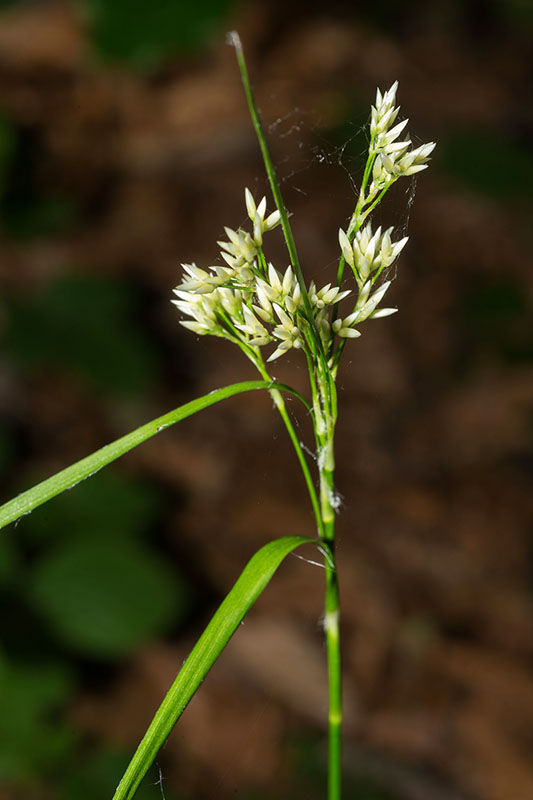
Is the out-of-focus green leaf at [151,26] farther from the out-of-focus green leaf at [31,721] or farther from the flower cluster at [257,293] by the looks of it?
the flower cluster at [257,293]

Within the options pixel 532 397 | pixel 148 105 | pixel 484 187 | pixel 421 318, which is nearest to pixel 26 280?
pixel 148 105

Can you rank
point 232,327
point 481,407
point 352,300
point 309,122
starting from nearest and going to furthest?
point 232,327, point 352,300, point 481,407, point 309,122

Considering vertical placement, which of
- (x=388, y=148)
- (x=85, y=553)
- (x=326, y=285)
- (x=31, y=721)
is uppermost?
(x=388, y=148)

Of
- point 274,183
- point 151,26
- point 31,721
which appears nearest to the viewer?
point 274,183

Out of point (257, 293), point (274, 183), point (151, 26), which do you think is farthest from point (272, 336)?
point (151, 26)

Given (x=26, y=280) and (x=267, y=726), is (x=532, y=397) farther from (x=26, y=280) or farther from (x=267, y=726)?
(x=26, y=280)

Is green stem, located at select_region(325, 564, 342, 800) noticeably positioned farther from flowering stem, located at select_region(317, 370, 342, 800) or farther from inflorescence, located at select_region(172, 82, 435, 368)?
inflorescence, located at select_region(172, 82, 435, 368)

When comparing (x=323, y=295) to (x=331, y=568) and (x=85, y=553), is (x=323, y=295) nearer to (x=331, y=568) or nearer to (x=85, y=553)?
(x=331, y=568)
